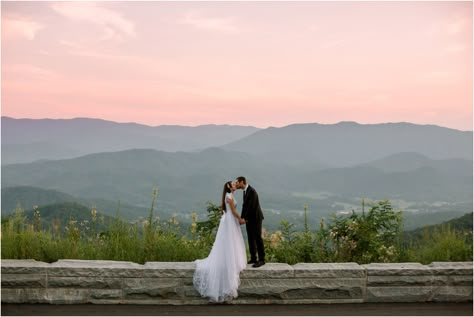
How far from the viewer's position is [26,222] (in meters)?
8.59

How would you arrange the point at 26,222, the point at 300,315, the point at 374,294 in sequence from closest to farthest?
the point at 300,315 → the point at 374,294 → the point at 26,222

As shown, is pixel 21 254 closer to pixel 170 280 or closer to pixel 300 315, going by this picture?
pixel 170 280

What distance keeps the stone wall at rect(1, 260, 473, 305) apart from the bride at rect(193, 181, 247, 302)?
0.12m

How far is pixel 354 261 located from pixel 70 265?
13.4 feet

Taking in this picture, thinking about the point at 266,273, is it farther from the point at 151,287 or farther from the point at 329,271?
the point at 151,287

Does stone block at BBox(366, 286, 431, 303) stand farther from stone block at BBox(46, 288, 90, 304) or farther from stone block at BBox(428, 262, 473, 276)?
stone block at BBox(46, 288, 90, 304)

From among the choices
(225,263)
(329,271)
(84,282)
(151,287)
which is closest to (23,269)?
(84,282)

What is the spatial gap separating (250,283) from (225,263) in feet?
1.35

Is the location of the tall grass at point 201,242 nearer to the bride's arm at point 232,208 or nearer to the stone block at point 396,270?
the stone block at point 396,270

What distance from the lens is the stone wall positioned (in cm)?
689

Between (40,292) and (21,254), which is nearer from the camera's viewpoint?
(40,292)

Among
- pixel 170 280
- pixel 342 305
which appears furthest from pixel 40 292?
pixel 342 305

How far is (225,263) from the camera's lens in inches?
280

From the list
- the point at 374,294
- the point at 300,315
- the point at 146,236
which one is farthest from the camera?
the point at 146,236
